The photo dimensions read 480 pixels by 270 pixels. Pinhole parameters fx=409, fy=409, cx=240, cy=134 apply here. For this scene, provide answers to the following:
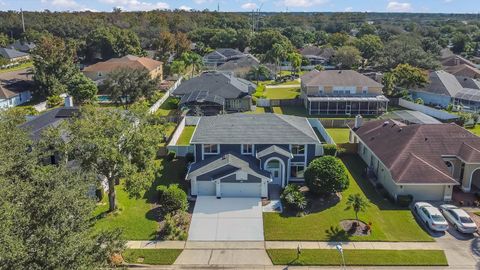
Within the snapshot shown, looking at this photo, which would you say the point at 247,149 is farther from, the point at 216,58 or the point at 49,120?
the point at 216,58

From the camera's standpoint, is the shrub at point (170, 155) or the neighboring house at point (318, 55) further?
the neighboring house at point (318, 55)

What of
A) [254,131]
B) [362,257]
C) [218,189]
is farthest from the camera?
[254,131]

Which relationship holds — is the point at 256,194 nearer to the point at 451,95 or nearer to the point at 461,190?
the point at 461,190

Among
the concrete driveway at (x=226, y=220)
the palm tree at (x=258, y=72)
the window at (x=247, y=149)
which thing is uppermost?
the palm tree at (x=258, y=72)

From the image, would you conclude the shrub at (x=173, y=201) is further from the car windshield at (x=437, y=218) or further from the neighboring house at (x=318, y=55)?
the neighboring house at (x=318, y=55)

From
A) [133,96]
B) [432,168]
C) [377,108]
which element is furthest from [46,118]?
[377,108]

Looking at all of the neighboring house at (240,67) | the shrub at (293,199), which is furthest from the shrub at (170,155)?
the neighboring house at (240,67)

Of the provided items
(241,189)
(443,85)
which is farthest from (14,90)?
(443,85)
